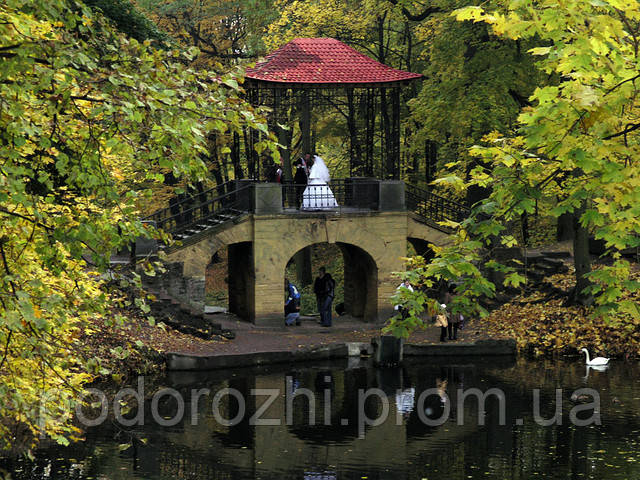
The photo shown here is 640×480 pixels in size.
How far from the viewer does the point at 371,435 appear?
17562 mm

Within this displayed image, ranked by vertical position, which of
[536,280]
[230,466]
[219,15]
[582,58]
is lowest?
[230,466]

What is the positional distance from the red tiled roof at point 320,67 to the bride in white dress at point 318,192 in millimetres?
2604

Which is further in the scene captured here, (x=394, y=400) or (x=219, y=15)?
(x=219, y=15)

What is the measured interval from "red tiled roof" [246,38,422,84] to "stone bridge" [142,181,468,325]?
331 cm

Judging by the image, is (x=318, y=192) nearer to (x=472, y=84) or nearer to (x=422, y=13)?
(x=472, y=84)

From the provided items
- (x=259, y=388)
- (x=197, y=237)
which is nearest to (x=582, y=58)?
(x=259, y=388)

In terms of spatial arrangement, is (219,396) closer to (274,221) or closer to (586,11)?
(274,221)

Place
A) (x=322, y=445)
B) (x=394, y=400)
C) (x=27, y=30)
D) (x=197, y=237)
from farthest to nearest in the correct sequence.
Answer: (x=197, y=237) → (x=394, y=400) → (x=322, y=445) → (x=27, y=30)

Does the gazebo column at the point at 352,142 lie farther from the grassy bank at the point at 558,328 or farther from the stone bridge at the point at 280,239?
the grassy bank at the point at 558,328

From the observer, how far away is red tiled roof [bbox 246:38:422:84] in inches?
1123

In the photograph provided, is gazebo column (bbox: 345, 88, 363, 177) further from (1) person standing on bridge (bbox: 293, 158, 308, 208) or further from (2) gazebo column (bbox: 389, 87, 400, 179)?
(1) person standing on bridge (bbox: 293, 158, 308, 208)

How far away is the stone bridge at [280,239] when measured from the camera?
2784 centimetres

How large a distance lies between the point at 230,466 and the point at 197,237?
12833mm

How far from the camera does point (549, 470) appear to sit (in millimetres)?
15180
